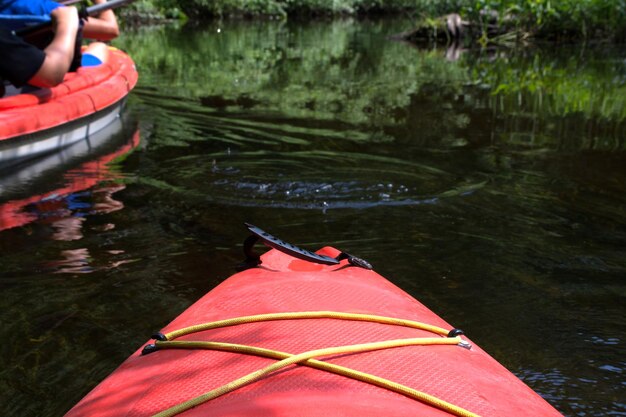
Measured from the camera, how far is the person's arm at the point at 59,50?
5.71 meters

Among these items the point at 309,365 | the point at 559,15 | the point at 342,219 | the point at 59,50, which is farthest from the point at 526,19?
the point at 309,365

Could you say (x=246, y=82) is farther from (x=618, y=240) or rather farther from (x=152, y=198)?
(x=618, y=240)

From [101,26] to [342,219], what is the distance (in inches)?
152

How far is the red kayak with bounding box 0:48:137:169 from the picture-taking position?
5402mm

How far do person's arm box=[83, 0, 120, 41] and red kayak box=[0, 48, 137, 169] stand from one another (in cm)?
31

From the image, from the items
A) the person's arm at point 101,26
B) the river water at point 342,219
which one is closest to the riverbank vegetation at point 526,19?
the river water at point 342,219

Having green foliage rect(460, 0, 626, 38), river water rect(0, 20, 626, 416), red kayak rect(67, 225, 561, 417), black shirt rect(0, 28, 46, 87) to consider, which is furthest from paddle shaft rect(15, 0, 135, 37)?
green foliage rect(460, 0, 626, 38)

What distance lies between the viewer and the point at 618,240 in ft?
14.4

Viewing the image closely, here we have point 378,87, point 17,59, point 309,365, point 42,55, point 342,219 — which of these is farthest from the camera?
point 378,87

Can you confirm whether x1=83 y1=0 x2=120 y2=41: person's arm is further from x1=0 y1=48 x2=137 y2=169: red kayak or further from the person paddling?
the person paddling

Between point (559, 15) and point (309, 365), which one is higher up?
point (559, 15)

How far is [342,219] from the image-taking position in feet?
15.2

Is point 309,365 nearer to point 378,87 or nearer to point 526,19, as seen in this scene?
point 378,87

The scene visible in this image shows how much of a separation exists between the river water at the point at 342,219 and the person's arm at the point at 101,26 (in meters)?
0.81
